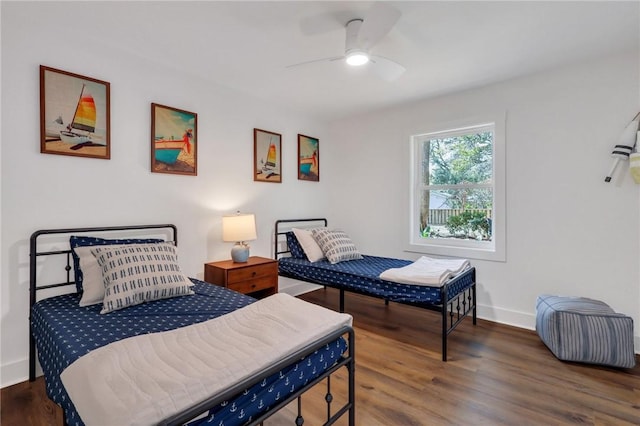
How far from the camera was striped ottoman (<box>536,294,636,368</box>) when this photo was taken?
7.29 ft

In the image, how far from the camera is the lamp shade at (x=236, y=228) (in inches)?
119

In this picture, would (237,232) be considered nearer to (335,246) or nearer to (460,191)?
(335,246)

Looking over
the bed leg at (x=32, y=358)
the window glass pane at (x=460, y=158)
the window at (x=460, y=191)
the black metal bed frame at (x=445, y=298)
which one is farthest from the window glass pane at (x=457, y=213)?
the bed leg at (x=32, y=358)

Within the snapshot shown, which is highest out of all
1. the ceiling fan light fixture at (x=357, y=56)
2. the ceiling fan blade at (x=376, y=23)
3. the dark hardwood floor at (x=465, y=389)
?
the ceiling fan blade at (x=376, y=23)

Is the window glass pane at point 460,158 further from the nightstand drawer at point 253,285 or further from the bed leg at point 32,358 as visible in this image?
the bed leg at point 32,358

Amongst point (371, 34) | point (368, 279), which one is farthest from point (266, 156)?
point (371, 34)

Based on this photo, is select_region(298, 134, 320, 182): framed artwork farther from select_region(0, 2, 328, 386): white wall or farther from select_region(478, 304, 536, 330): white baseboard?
select_region(478, 304, 536, 330): white baseboard

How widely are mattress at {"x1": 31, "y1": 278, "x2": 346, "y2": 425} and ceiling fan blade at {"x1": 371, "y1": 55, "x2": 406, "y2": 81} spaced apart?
6.08 feet

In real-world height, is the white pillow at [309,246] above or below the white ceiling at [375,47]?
below

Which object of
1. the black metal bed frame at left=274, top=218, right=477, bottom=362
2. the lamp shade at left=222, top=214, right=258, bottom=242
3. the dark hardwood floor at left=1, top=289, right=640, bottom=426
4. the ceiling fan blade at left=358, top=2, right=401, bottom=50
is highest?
the ceiling fan blade at left=358, top=2, right=401, bottom=50

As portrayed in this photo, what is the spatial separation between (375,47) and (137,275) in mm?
2330

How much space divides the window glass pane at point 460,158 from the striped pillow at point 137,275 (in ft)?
9.64

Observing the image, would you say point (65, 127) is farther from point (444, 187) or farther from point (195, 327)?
point (444, 187)

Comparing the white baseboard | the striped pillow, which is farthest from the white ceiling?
the white baseboard
